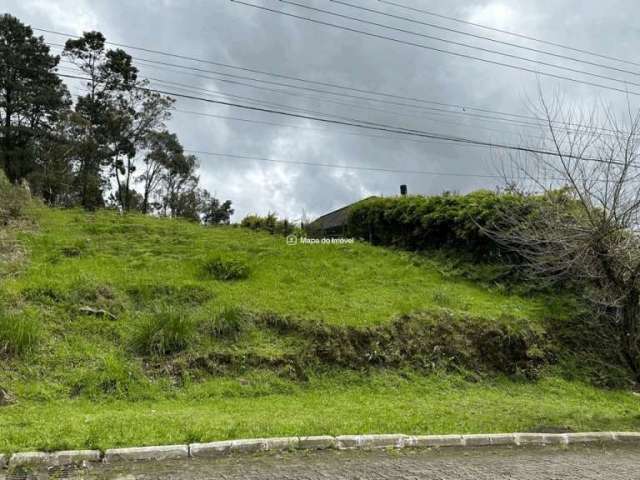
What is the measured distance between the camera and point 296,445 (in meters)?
4.91

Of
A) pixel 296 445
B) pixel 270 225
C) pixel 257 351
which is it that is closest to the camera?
pixel 296 445

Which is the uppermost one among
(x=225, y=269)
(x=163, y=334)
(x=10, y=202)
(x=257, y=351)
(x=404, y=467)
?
(x=10, y=202)

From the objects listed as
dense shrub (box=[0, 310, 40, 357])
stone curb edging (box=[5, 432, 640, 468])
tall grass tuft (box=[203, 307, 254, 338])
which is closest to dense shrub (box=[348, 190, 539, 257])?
stone curb edging (box=[5, 432, 640, 468])

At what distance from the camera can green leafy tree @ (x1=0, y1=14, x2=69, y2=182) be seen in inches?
1192

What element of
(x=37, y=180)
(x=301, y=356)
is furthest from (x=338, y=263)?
(x=37, y=180)

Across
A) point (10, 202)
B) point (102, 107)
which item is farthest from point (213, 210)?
point (10, 202)

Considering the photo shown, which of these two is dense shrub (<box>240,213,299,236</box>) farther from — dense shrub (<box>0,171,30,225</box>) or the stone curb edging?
the stone curb edging

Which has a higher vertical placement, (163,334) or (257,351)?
(163,334)

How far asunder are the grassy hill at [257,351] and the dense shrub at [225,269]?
5 cm

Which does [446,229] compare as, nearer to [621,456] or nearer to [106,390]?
[621,456]

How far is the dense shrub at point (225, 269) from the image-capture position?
10328mm

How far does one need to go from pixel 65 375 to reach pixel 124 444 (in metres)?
2.43

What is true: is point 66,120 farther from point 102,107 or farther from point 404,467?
point 404,467

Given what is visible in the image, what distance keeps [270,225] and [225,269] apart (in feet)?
29.6
